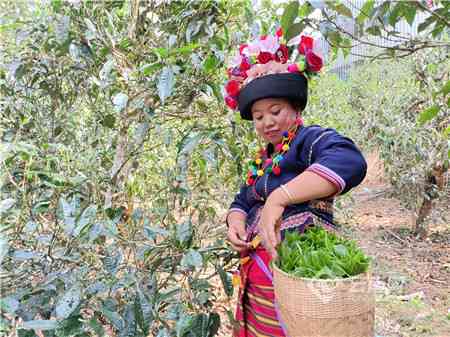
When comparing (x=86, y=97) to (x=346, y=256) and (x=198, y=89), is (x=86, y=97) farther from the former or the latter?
(x=346, y=256)

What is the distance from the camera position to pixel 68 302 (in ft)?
3.40

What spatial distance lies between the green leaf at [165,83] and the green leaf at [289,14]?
1.00ft

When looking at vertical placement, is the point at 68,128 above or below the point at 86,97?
below

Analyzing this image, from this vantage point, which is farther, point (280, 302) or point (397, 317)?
point (397, 317)

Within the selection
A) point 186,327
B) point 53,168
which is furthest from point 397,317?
point 53,168

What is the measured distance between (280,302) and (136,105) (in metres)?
0.76

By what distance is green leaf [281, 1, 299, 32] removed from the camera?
1.10 m

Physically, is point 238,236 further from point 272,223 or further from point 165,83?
point 165,83

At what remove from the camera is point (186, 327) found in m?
1.19

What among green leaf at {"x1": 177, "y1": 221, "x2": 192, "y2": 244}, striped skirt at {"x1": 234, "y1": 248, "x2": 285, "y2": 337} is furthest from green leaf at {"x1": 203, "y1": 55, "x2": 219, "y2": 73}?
striped skirt at {"x1": 234, "y1": 248, "x2": 285, "y2": 337}

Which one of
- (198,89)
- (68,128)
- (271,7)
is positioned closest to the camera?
(198,89)

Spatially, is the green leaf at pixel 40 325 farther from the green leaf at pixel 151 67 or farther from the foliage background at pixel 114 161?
the green leaf at pixel 151 67

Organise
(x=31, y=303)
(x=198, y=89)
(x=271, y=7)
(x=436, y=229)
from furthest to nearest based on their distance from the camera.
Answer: (x=436, y=229) → (x=271, y=7) → (x=198, y=89) → (x=31, y=303)

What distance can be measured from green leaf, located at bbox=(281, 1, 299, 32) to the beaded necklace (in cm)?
32
